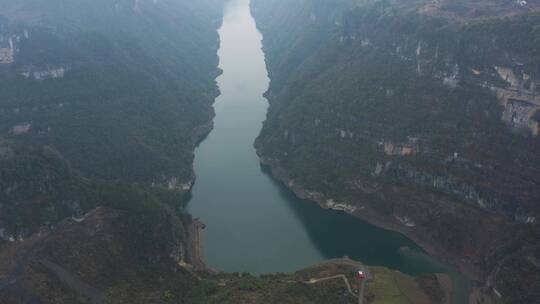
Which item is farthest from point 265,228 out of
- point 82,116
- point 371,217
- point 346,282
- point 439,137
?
point 82,116

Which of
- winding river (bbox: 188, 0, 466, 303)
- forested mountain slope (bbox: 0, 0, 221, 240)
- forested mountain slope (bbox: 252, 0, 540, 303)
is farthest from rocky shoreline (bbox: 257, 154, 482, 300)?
forested mountain slope (bbox: 0, 0, 221, 240)

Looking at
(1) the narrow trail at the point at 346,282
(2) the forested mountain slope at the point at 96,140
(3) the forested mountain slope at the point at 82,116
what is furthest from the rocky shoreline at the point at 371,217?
(1) the narrow trail at the point at 346,282

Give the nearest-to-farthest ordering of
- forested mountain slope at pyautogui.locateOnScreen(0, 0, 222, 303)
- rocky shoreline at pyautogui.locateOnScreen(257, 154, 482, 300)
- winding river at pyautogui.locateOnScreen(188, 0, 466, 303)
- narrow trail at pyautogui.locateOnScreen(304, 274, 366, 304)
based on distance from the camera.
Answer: narrow trail at pyautogui.locateOnScreen(304, 274, 366, 304), forested mountain slope at pyautogui.locateOnScreen(0, 0, 222, 303), rocky shoreline at pyautogui.locateOnScreen(257, 154, 482, 300), winding river at pyautogui.locateOnScreen(188, 0, 466, 303)

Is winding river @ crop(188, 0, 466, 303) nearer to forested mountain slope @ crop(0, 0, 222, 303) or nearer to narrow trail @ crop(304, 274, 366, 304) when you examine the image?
forested mountain slope @ crop(0, 0, 222, 303)

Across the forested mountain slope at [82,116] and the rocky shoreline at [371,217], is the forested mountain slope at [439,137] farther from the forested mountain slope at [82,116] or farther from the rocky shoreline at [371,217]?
the forested mountain slope at [82,116]

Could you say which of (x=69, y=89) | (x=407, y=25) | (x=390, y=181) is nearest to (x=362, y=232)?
(x=390, y=181)

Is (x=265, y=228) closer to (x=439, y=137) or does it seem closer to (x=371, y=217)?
(x=371, y=217)
